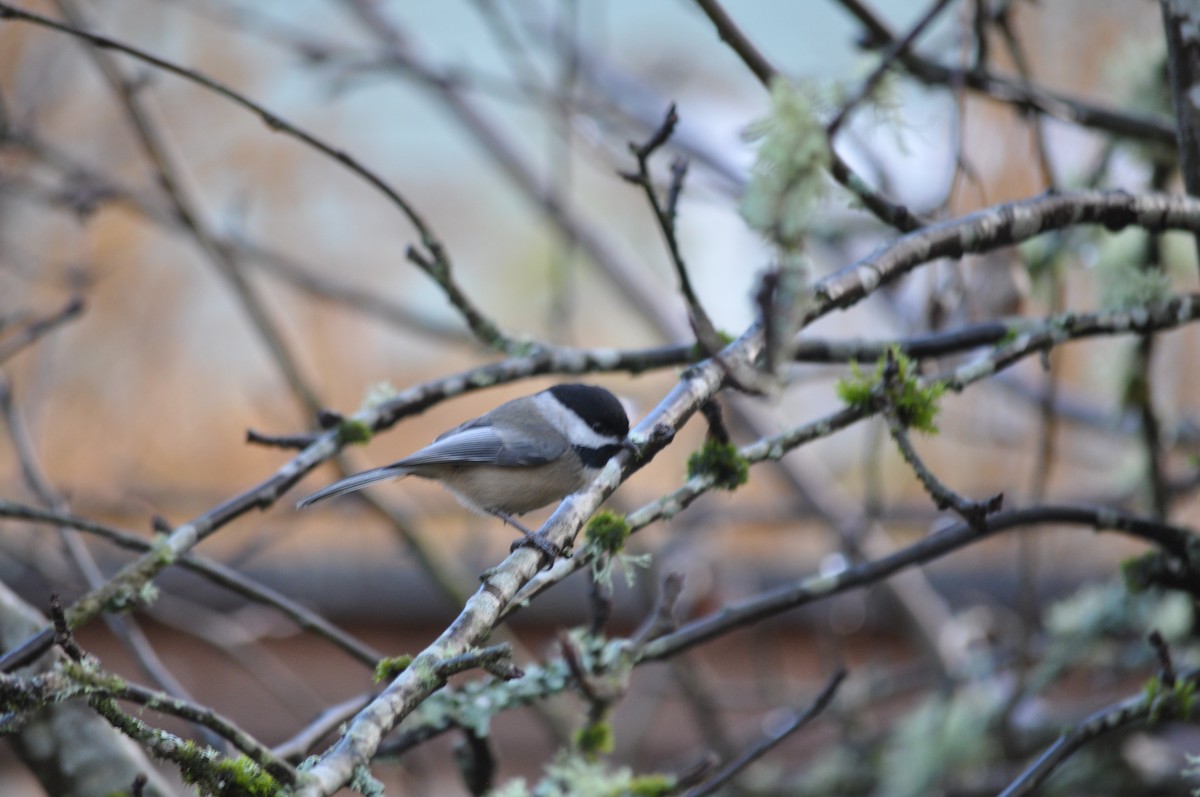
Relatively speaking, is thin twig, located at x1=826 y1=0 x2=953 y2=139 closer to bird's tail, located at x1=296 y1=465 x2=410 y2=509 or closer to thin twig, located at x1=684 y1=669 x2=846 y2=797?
thin twig, located at x1=684 y1=669 x2=846 y2=797

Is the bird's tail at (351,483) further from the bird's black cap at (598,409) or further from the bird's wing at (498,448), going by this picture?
the bird's black cap at (598,409)

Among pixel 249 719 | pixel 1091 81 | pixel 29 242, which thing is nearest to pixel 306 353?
pixel 29 242

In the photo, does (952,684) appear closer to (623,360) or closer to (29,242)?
(623,360)

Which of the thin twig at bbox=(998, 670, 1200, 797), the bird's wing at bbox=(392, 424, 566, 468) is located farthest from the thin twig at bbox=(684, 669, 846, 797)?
the bird's wing at bbox=(392, 424, 566, 468)

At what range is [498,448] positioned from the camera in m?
2.11

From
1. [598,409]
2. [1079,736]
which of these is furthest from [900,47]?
[1079,736]

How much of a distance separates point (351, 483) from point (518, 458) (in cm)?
40

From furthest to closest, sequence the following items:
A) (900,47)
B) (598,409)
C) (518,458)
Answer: (518,458), (598,409), (900,47)

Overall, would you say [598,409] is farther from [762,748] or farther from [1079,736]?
[1079,736]

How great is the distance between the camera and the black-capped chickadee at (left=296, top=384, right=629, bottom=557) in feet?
6.75

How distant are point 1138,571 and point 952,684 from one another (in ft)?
2.89

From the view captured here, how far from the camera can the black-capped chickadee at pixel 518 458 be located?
2.06 meters

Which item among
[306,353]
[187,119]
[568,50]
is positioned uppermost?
[187,119]

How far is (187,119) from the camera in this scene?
5887 mm
